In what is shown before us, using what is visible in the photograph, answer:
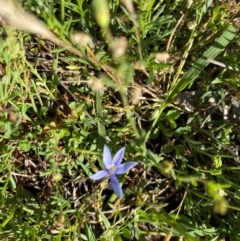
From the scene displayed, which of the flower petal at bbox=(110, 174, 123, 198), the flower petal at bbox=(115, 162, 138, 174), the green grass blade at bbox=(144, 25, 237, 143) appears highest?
the green grass blade at bbox=(144, 25, 237, 143)

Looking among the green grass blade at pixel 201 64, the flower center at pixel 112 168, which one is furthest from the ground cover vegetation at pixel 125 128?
the flower center at pixel 112 168

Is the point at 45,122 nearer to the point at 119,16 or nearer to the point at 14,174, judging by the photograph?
the point at 14,174

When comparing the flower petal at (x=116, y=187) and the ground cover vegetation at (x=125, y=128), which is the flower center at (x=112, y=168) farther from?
the ground cover vegetation at (x=125, y=128)

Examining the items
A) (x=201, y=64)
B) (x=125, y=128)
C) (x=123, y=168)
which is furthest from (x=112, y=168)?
(x=201, y=64)

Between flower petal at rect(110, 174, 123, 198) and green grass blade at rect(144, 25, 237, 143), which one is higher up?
green grass blade at rect(144, 25, 237, 143)

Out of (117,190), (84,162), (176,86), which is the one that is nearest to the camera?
(117,190)

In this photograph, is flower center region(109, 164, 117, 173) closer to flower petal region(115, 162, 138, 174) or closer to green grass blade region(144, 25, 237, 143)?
flower petal region(115, 162, 138, 174)

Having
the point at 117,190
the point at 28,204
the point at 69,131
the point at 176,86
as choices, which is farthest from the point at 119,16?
the point at 28,204

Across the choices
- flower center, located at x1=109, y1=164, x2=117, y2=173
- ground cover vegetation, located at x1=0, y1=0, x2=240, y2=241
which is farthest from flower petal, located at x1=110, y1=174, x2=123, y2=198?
ground cover vegetation, located at x1=0, y1=0, x2=240, y2=241
